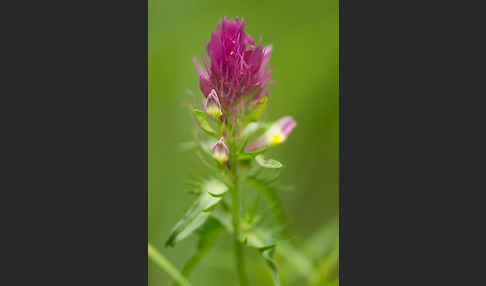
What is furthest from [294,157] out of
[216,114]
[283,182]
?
[216,114]

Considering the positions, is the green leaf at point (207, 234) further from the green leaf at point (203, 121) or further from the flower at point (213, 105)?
the flower at point (213, 105)

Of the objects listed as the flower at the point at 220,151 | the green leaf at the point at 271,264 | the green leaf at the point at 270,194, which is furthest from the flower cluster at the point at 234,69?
the green leaf at the point at 271,264

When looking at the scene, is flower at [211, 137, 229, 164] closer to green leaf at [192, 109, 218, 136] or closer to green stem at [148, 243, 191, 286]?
green leaf at [192, 109, 218, 136]

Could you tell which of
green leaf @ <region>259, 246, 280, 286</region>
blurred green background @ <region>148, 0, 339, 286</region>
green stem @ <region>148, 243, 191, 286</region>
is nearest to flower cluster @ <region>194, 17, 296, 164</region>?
green leaf @ <region>259, 246, 280, 286</region>

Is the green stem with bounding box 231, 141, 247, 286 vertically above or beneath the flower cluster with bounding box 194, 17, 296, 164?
beneath

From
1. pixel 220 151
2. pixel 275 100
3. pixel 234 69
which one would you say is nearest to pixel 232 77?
pixel 234 69

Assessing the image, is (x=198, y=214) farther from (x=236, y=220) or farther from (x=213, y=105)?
(x=213, y=105)
